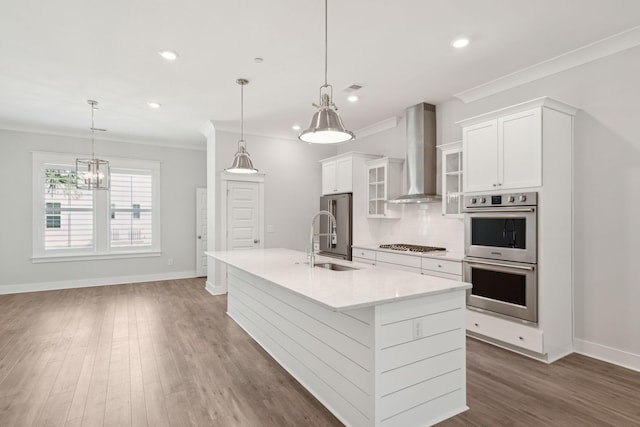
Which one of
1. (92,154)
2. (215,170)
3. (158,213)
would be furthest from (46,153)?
(215,170)

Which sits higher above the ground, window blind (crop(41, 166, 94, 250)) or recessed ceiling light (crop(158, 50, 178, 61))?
recessed ceiling light (crop(158, 50, 178, 61))

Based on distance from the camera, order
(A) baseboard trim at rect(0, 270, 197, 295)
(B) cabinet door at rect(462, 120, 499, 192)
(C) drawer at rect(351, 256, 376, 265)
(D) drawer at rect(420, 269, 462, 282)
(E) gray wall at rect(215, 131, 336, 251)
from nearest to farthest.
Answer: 1. (B) cabinet door at rect(462, 120, 499, 192)
2. (D) drawer at rect(420, 269, 462, 282)
3. (C) drawer at rect(351, 256, 376, 265)
4. (A) baseboard trim at rect(0, 270, 197, 295)
5. (E) gray wall at rect(215, 131, 336, 251)

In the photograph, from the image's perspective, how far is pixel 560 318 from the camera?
3135mm

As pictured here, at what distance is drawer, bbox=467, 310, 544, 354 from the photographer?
9.88 ft

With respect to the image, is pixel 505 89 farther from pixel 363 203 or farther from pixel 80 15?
pixel 80 15

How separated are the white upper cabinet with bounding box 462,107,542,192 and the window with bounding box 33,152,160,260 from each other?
19.6ft

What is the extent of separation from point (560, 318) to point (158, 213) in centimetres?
675

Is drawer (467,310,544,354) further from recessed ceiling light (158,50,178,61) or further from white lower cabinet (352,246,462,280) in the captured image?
recessed ceiling light (158,50,178,61)

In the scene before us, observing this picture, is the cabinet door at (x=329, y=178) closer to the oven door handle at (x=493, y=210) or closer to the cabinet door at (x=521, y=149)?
the oven door handle at (x=493, y=210)

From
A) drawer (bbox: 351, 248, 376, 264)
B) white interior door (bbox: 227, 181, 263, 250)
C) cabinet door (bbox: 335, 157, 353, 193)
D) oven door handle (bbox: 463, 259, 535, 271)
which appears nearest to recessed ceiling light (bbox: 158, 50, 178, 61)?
white interior door (bbox: 227, 181, 263, 250)

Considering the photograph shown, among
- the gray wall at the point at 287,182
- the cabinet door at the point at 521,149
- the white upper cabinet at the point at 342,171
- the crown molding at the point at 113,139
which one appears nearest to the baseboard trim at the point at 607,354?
the cabinet door at the point at 521,149

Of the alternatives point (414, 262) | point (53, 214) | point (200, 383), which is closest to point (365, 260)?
point (414, 262)

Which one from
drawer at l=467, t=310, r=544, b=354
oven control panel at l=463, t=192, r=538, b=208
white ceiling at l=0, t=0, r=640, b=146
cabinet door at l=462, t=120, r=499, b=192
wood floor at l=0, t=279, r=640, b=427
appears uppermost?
white ceiling at l=0, t=0, r=640, b=146

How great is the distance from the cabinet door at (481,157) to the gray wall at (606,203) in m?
0.74
